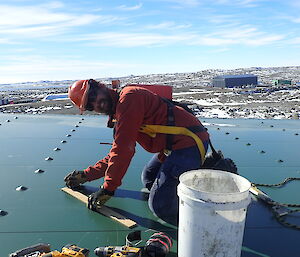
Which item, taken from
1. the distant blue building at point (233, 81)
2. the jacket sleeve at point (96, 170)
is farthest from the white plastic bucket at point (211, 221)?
the distant blue building at point (233, 81)

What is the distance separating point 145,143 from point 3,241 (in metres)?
1.45

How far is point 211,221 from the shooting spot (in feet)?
5.49

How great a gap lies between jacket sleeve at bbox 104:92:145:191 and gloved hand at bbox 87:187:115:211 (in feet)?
0.20

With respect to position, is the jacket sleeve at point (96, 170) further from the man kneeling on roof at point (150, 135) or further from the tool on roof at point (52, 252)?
the tool on roof at point (52, 252)

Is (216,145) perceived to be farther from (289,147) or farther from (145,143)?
(145,143)

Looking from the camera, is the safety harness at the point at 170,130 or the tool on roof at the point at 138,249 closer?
the tool on roof at the point at 138,249

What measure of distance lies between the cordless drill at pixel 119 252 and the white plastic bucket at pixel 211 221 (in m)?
0.28

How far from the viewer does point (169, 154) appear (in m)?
2.87

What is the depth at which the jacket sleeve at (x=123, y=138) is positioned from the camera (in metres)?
2.60

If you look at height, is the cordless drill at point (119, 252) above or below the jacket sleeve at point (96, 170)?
below

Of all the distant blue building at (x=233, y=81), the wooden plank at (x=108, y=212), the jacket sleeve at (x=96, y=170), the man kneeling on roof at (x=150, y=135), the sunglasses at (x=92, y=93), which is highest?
the distant blue building at (x=233, y=81)

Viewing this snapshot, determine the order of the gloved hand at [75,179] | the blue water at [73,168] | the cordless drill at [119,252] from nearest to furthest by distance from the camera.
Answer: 1. the cordless drill at [119,252]
2. the blue water at [73,168]
3. the gloved hand at [75,179]

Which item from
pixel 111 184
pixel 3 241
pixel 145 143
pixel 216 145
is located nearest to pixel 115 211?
pixel 111 184

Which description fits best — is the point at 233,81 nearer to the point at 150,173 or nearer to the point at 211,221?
the point at 150,173
